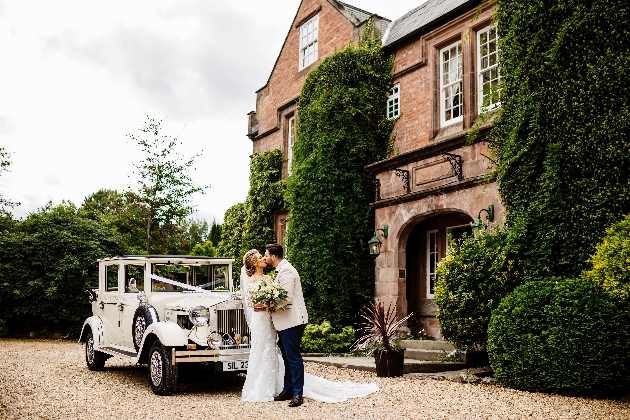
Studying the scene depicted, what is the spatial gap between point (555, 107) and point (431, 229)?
5.39m

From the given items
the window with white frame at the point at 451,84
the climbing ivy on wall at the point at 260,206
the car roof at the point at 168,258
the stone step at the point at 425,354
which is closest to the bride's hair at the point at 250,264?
A: the car roof at the point at 168,258

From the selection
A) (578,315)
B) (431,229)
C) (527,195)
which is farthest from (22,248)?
(578,315)

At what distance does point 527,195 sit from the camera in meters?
9.42

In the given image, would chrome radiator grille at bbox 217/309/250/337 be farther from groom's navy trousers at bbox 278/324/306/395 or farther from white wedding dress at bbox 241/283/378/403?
groom's navy trousers at bbox 278/324/306/395

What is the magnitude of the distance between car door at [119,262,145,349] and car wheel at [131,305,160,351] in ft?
0.92

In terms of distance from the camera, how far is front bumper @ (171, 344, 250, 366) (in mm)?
7719

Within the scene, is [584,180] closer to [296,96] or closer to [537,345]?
[537,345]

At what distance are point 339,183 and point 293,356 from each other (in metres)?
7.90

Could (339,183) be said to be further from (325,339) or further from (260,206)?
(260,206)

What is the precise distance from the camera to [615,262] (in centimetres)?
750

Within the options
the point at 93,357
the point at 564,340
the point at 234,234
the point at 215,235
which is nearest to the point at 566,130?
the point at 564,340

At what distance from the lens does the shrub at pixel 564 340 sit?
7430mm

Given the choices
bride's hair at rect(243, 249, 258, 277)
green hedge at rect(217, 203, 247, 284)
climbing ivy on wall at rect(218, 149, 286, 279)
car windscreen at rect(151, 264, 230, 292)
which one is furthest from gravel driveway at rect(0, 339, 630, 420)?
green hedge at rect(217, 203, 247, 284)

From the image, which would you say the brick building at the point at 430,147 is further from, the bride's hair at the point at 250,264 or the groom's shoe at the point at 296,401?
the groom's shoe at the point at 296,401
